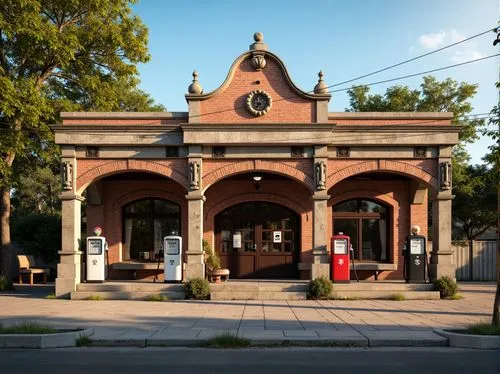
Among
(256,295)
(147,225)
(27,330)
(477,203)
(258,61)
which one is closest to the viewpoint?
(27,330)

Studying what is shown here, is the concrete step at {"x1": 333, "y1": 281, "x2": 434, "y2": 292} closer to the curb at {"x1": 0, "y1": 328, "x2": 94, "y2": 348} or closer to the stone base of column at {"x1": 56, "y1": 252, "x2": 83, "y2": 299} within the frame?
the stone base of column at {"x1": 56, "y1": 252, "x2": 83, "y2": 299}

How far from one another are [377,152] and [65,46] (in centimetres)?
1092

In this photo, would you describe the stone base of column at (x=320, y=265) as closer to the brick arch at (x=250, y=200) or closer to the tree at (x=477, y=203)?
the brick arch at (x=250, y=200)

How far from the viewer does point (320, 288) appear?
15422 millimetres

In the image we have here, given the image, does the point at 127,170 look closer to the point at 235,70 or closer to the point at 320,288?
the point at 235,70

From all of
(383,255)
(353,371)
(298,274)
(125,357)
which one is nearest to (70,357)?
(125,357)

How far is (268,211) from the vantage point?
19438 mm

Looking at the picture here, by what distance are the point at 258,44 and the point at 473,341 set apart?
1096cm

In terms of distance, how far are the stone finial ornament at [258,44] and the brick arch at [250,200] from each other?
527 centimetres

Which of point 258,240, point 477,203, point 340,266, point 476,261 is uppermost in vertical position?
point 477,203

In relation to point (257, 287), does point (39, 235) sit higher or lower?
higher

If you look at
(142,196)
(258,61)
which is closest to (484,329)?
(258,61)

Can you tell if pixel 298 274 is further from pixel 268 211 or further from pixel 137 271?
pixel 137 271

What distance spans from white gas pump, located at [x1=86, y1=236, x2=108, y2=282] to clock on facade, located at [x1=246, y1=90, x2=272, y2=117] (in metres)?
6.23
